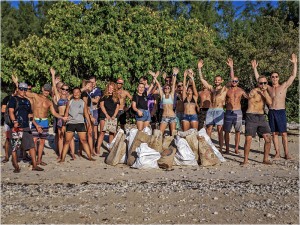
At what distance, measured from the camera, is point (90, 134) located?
10109 millimetres

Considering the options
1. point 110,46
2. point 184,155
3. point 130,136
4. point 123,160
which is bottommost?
point 123,160

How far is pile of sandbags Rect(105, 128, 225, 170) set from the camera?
29.2ft

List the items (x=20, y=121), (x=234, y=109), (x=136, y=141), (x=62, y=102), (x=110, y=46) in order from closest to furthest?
(x=20, y=121) → (x=136, y=141) → (x=62, y=102) → (x=234, y=109) → (x=110, y=46)

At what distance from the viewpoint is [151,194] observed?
6766 mm

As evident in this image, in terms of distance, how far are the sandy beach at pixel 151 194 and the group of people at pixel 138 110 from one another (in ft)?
2.14

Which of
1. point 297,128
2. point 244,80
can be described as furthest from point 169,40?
point 297,128

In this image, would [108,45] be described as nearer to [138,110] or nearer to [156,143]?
[138,110]

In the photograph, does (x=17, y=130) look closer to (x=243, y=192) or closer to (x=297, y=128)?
(x=243, y=192)

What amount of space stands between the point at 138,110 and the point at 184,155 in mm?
1652

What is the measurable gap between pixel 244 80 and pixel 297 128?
2698mm

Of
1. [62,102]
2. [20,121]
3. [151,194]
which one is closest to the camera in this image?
[151,194]

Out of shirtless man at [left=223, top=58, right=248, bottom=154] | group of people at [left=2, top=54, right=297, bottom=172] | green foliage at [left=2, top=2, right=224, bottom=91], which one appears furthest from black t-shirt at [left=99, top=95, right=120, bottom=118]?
green foliage at [left=2, top=2, right=224, bottom=91]

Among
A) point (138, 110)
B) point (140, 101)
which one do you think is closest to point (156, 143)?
point (138, 110)

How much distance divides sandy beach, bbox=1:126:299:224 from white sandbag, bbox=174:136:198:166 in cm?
18
